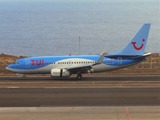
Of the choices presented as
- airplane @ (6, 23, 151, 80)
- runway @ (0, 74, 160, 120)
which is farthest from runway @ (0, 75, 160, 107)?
airplane @ (6, 23, 151, 80)

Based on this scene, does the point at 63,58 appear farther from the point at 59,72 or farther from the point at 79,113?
the point at 79,113

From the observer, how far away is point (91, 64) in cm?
4072

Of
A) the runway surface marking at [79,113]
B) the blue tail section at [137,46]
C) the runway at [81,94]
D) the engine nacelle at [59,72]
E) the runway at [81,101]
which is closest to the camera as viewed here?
the runway surface marking at [79,113]

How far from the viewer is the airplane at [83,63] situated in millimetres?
40781

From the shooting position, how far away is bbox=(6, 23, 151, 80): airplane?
40.8 meters

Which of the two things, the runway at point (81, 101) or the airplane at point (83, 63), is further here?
the airplane at point (83, 63)

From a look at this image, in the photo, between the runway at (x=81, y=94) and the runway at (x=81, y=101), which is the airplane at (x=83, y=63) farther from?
the runway at (x=81, y=94)

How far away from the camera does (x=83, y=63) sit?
41.1 m

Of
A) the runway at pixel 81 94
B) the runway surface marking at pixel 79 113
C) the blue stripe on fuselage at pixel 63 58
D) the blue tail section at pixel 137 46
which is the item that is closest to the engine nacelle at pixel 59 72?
the blue stripe on fuselage at pixel 63 58

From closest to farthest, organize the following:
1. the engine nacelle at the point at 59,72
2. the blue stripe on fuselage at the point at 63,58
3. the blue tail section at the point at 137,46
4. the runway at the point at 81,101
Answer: the runway at the point at 81,101, the engine nacelle at the point at 59,72, the blue stripe on fuselage at the point at 63,58, the blue tail section at the point at 137,46

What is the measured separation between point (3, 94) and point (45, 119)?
1099 centimetres

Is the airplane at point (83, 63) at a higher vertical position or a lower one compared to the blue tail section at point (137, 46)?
lower

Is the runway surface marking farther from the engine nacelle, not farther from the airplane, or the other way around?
the airplane

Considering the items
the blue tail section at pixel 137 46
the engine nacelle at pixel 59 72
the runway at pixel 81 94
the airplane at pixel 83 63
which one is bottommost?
the runway at pixel 81 94
